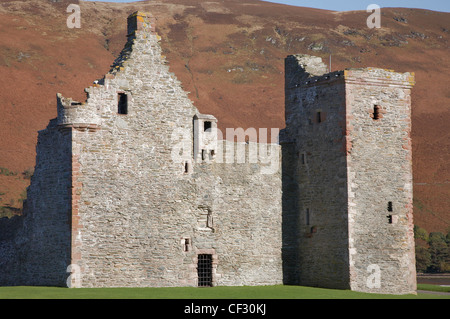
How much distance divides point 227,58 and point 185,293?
73889 mm

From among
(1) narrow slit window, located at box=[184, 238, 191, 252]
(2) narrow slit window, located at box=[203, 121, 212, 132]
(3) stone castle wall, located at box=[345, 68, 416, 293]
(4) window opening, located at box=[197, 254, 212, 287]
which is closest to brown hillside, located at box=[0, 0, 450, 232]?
(4) window opening, located at box=[197, 254, 212, 287]

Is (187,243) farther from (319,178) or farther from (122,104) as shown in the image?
(319,178)

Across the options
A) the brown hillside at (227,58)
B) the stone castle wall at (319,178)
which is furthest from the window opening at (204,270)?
the brown hillside at (227,58)

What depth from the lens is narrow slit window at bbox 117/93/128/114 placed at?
28.5 m

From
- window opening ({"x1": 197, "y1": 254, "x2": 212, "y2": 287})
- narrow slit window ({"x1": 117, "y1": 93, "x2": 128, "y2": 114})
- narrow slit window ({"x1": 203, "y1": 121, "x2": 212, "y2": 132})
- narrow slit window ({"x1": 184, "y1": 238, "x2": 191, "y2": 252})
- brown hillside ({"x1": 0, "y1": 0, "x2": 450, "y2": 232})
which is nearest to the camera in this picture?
narrow slit window ({"x1": 117, "y1": 93, "x2": 128, "y2": 114})

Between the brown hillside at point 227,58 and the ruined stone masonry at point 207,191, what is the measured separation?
34.3 metres

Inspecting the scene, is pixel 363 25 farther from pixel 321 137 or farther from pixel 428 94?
pixel 321 137

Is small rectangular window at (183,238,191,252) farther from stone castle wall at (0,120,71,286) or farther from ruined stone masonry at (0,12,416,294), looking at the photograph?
stone castle wall at (0,120,71,286)

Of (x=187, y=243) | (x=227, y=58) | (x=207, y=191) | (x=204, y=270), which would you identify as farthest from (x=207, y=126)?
(x=227, y=58)

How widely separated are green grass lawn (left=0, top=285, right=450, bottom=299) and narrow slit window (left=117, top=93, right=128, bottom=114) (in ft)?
21.8

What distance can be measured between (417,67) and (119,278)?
286ft

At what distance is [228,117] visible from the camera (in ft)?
279

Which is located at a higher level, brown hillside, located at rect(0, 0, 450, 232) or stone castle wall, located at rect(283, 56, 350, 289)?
brown hillside, located at rect(0, 0, 450, 232)
